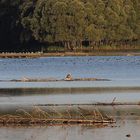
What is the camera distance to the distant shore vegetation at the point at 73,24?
129m

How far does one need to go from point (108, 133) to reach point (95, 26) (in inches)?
3980

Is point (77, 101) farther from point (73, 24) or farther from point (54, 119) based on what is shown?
point (73, 24)

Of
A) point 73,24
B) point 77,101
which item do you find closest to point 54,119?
point 77,101

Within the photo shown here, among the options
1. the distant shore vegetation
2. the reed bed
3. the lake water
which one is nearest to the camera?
the lake water

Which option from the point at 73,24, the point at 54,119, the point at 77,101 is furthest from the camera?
the point at 73,24

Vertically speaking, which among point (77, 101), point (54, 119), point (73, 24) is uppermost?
point (54, 119)

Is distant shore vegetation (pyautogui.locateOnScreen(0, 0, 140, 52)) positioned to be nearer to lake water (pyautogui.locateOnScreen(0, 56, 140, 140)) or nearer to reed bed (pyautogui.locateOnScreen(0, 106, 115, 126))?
lake water (pyautogui.locateOnScreen(0, 56, 140, 140))

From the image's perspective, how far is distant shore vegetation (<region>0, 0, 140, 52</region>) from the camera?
129m

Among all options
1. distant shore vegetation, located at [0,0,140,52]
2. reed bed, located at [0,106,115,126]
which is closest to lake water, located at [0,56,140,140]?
reed bed, located at [0,106,115,126]

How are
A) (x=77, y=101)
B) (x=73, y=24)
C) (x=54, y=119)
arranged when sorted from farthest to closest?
1. (x=73, y=24)
2. (x=77, y=101)
3. (x=54, y=119)

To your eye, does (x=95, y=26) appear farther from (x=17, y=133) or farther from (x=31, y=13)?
(x=17, y=133)

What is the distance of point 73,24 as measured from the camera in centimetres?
12925

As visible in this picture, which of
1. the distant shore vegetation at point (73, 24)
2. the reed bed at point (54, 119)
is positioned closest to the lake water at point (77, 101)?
the reed bed at point (54, 119)

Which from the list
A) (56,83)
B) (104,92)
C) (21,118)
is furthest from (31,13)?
(21,118)
